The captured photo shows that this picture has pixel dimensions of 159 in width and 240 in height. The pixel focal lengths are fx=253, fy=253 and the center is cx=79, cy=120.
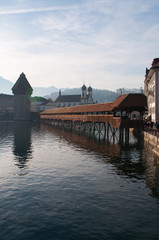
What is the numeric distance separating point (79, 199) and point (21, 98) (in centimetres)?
9828

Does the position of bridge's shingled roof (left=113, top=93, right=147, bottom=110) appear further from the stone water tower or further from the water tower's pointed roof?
the water tower's pointed roof

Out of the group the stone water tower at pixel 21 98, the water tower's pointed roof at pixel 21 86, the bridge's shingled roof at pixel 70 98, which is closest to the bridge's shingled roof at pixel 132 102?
the stone water tower at pixel 21 98

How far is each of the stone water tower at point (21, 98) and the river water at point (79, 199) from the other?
86.9m

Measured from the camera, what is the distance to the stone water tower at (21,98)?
10706cm

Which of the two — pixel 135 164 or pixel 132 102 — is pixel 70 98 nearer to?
pixel 132 102

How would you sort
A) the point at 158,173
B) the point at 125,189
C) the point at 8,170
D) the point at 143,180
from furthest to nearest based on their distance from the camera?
1. the point at 8,170
2. the point at 158,173
3. the point at 143,180
4. the point at 125,189

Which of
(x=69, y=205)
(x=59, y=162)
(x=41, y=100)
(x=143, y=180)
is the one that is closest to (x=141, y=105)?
(x=59, y=162)

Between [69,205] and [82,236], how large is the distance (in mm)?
2876

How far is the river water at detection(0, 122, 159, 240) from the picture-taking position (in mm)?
9883

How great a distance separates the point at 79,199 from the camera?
13.1 metres

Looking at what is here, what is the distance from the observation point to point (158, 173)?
1823 cm

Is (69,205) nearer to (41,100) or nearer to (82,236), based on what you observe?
(82,236)

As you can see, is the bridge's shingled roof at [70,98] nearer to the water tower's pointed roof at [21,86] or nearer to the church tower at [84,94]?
the church tower at [84,94]

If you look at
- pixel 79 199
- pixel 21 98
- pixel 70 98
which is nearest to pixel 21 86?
pixel 21 98
